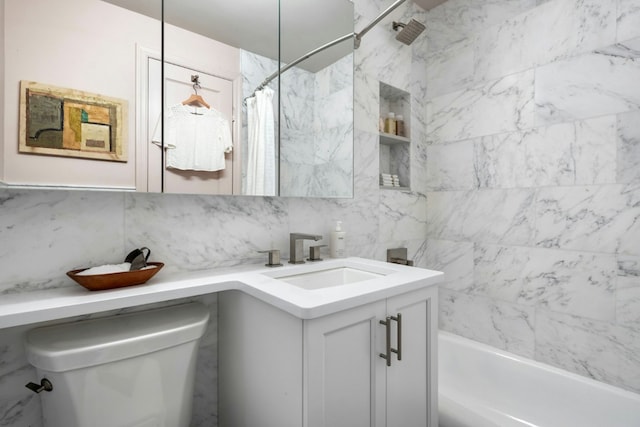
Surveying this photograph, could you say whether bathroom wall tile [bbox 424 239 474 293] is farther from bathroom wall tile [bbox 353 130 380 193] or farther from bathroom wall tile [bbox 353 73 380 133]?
bathroom wall tile [bbox 353 73 380 133]

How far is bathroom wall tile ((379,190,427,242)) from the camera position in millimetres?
1965

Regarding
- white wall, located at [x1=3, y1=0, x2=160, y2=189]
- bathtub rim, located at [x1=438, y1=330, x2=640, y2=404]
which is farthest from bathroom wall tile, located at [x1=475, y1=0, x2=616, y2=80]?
white wall, located at [x1=3, y1=0, x2=160, y2=189]

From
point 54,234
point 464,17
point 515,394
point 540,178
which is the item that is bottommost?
point 515,394

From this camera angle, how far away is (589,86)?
1.53 m

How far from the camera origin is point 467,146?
202cm

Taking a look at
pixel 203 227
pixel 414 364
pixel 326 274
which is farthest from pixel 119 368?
pixel 414 364

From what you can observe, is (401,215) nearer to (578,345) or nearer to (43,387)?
(578,345)

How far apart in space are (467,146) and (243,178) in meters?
1.49

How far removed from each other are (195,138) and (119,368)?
77cm

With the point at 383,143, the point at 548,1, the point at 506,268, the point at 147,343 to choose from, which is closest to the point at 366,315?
the point at 147,343

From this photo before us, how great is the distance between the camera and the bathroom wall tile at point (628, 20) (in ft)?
4.62

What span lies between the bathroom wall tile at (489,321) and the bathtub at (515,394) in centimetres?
6

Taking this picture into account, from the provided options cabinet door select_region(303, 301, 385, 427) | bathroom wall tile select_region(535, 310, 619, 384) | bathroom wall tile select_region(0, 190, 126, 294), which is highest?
bathroom wall tile select_region(0, 190, 126, 294)

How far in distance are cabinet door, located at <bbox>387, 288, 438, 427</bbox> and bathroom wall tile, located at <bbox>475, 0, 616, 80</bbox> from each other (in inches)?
57.1
